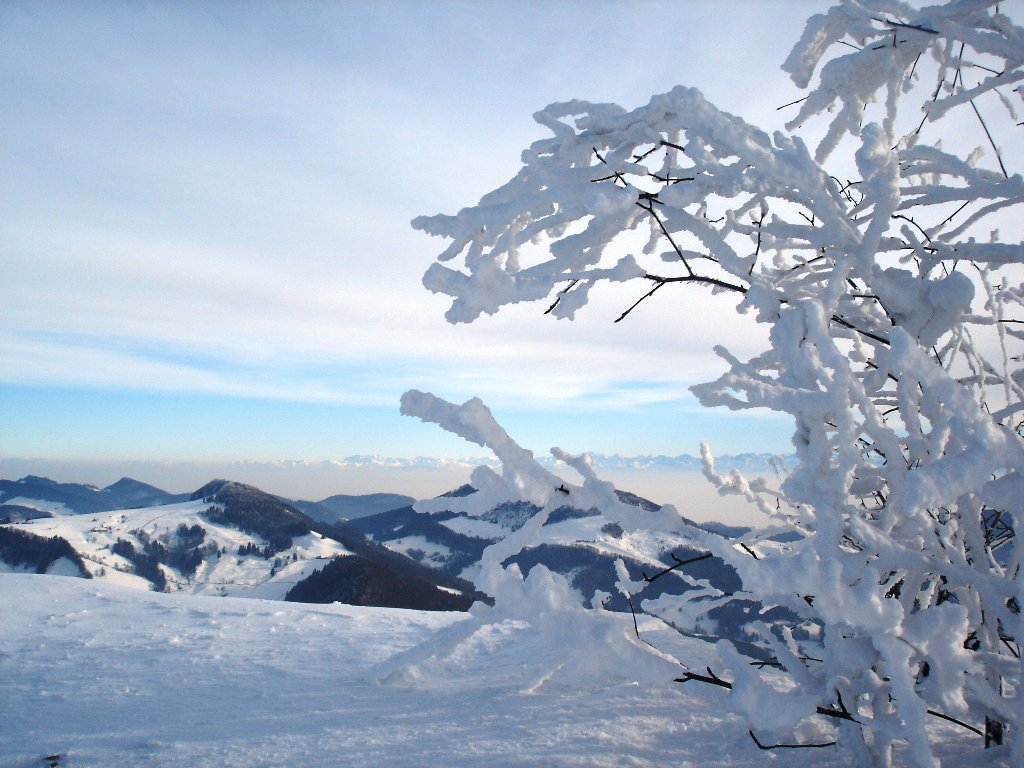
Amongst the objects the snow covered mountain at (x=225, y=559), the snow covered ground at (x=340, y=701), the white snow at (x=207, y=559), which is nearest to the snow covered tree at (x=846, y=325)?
the snow covered ground at (x=340, y=701)

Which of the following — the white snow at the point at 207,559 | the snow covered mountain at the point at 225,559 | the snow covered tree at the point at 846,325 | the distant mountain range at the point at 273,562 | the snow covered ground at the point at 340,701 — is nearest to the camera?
the snow covered tree at the point at 846,325

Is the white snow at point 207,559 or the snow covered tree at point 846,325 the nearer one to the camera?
the snow covered tree at point 846,325

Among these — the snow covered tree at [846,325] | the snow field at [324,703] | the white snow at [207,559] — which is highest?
the snow covered tree at [846,325]

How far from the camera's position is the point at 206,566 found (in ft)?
587

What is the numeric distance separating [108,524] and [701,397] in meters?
236

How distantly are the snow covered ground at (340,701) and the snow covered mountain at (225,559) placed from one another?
104 metres

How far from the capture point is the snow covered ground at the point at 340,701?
3.35m

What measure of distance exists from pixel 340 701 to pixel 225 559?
203 m

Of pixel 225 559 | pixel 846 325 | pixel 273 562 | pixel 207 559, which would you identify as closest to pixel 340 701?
pixel 846 325

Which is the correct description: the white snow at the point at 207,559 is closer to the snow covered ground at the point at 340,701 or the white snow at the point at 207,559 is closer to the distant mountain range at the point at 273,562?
the distant mountain range at the point at 273,562

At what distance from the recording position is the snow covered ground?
335 centimetres

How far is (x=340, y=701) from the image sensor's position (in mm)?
4359

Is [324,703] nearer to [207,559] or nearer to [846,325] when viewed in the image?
[846,325]

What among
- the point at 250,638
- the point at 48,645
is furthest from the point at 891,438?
the point at 48,645
